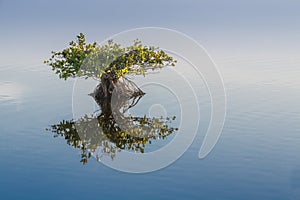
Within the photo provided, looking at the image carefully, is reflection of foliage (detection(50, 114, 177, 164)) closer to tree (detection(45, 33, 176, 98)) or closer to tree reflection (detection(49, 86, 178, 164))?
tree reflection (detection(49, 86, 178, 164))

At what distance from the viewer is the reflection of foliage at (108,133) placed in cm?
1820

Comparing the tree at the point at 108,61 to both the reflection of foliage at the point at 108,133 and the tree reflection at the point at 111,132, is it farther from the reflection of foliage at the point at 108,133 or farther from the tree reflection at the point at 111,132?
the reflection of foliage at the point at 108,133

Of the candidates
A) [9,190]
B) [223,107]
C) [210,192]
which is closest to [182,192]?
[210,192]

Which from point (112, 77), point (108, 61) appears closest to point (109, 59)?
point (108, 61)

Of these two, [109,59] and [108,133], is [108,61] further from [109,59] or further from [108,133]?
[108,133]

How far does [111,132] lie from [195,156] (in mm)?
4445

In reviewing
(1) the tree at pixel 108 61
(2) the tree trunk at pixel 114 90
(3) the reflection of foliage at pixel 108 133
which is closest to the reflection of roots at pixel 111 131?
(3) the reflection of foliage at pixel 108 133

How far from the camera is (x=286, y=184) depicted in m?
14.6

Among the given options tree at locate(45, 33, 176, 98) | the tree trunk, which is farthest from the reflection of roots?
tree at locate(45, 33, 176, 98)

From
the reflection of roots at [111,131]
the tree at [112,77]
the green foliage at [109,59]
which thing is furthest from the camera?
the green foliage at [109,59]

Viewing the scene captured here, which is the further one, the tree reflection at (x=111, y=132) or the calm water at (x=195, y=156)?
the tree reflection at (x=111, y=132)

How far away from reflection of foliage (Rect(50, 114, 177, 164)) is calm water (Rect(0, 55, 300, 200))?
0.92 m

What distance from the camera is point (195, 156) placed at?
678 inches

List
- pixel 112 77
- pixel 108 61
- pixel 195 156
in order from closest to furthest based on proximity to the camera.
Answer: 1. pixel 195 156
2. pixel 108 61
3. pixel 112 77
